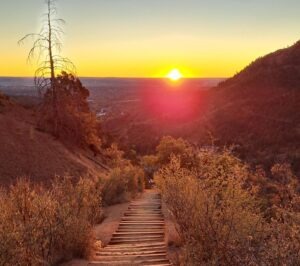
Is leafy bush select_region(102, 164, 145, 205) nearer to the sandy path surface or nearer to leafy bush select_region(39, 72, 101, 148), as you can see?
the sandy path surface

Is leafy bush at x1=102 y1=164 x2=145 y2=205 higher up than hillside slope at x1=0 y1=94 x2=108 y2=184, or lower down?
lower down

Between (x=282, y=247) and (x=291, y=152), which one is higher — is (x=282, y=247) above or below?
above

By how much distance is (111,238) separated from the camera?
13922 millimetres

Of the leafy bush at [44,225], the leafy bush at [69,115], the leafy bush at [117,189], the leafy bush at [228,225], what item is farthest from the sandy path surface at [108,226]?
the leafy bush at [69,115]

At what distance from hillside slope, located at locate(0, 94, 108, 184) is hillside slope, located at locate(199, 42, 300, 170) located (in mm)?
28216

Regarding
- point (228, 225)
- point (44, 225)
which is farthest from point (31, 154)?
point (228, 225)

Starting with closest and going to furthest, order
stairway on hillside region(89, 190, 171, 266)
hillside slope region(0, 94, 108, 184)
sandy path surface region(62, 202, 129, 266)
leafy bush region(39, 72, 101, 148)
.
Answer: stairway on hillside region(89, 190, 171, 266) → sandy path surface region(62, 202, 129, 266) → hillside slope region(0, 94, 108, 184) → leafy bush region(39, 72, 101, 148)

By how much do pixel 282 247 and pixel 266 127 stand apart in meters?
62.9

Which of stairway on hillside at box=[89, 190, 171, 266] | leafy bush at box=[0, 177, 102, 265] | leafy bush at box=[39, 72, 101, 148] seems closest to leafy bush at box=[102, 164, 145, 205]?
stairway on hillside at box=[89, 190, 171, 266]

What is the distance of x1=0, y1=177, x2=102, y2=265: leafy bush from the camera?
7.99 m

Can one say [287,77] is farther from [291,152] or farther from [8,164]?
[8,164]

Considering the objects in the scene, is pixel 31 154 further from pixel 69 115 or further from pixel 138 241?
pixel 138 241

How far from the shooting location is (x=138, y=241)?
1336 cm

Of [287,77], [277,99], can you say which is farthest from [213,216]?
[287,77]
